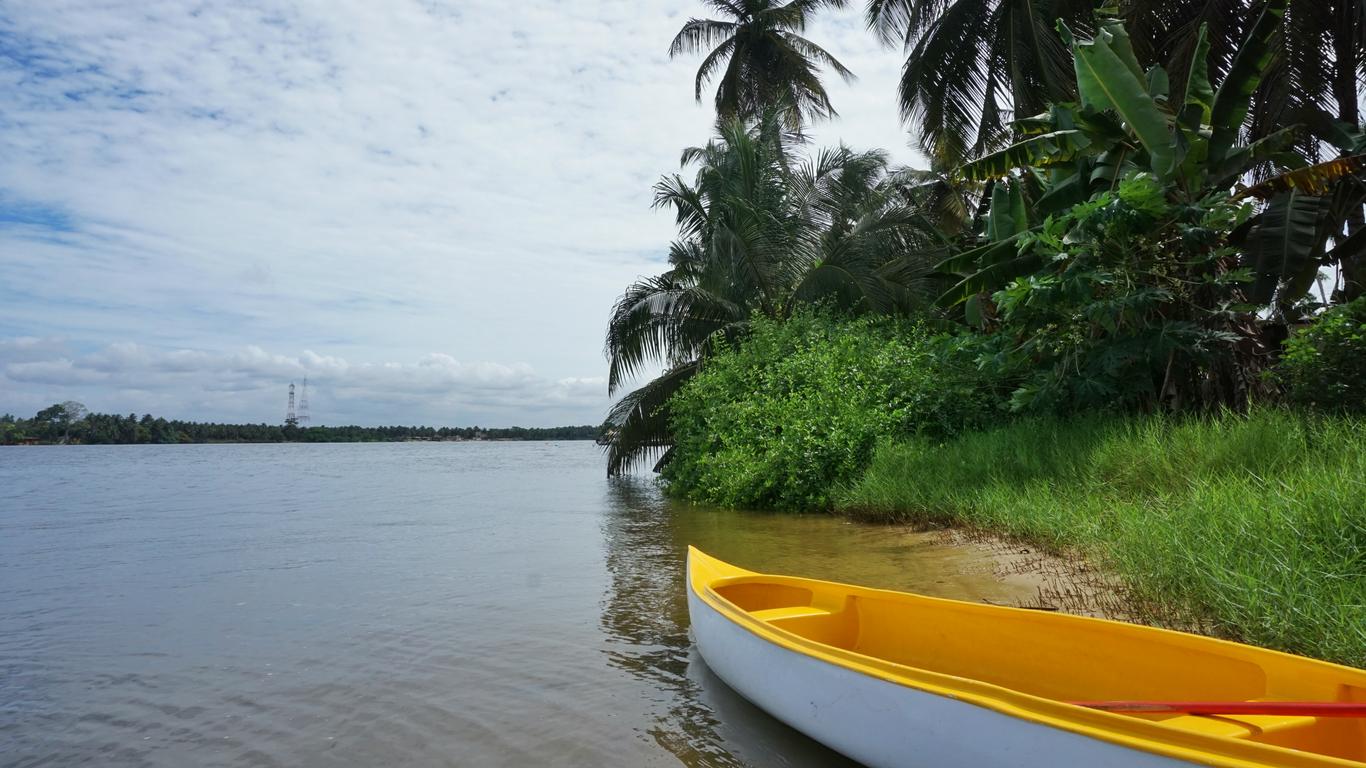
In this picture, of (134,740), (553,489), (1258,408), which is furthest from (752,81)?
(134,740)

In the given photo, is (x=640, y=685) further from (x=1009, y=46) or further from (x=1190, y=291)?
(x=1009, y=46)

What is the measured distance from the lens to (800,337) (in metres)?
16.0

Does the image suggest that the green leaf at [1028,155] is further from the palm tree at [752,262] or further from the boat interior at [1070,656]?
the boat interior at [1070,656]

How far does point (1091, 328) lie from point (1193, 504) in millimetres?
4888

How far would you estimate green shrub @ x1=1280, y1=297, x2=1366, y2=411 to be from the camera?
24.4 ft

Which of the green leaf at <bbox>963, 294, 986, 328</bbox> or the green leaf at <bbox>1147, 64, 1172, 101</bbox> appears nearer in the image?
the green leaf at <bbox>1147, 64, 1172, 101</bbox>

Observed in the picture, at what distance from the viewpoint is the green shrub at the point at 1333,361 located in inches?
293

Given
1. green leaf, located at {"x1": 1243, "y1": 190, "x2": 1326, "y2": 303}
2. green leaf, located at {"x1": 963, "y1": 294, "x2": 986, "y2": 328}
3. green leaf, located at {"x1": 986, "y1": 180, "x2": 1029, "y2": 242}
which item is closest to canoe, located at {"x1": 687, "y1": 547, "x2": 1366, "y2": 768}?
green leaf, located at {"x1": 1243, "y1": 190, "x2": 1326, "y2": 303}

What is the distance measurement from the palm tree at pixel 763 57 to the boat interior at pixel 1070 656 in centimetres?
2093

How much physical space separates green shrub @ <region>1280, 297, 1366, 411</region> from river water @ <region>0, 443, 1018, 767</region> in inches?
151

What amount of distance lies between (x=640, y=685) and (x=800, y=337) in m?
11.6

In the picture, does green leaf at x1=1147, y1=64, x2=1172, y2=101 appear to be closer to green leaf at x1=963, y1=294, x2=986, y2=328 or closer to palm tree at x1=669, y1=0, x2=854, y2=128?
green leaf at x1=963, y1=294, x2=986, y2=328

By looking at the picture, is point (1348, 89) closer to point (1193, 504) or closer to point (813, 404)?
point (813, 404)

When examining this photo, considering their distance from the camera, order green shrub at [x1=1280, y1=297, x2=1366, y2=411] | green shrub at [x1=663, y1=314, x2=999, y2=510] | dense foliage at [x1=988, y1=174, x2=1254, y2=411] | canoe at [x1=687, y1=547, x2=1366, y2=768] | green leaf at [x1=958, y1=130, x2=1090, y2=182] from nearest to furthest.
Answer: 1. canoe at [x1=687, y1=547, x2=1366, y2=768]
2. green shrub at [x1=1280, y1=297, x2=1366, y2=411]
3. dense foliage at [x1=988, y1=174, x2=1254, y2=411]
4. green leaf at [x1=958, y1=130, x2=1090, y2=182]
5. green shrub at [x1=663, y1=314, x2=999, y2=510]
